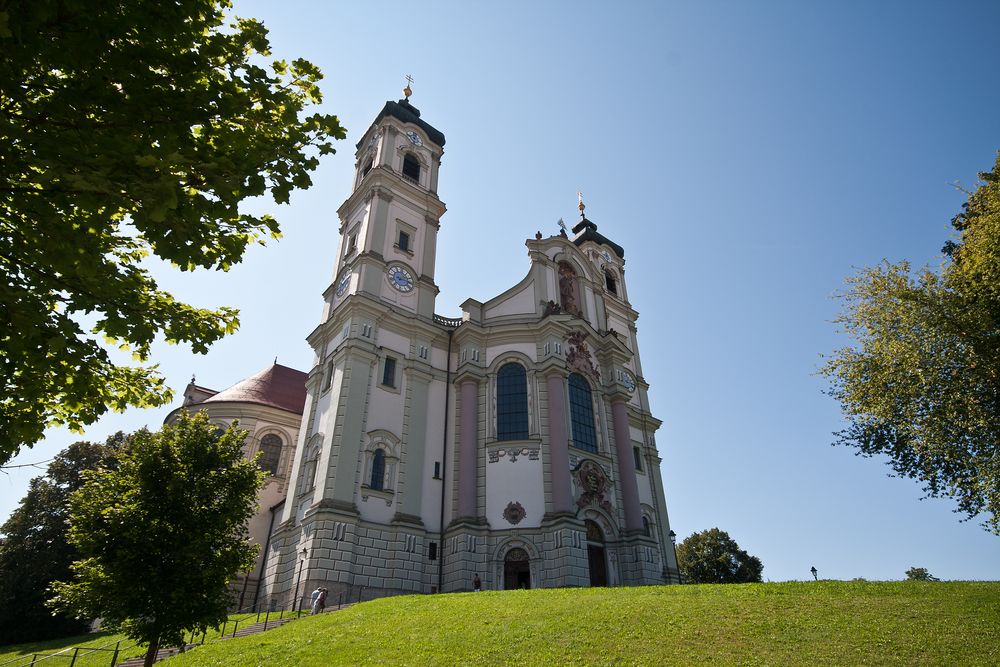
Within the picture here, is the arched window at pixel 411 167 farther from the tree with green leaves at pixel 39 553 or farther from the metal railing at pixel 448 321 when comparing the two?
the tree with green leaves at pixel 39 553

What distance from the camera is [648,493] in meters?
33.1

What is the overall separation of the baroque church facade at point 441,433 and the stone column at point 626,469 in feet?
0.31

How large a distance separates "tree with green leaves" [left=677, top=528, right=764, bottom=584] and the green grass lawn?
45.8 metres

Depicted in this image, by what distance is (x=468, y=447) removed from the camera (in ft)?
88.8

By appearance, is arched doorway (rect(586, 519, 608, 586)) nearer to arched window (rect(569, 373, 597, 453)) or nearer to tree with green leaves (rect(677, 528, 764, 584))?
arched window (rect(569, 373, 597, 453))

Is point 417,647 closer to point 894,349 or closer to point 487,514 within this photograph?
point 487,514

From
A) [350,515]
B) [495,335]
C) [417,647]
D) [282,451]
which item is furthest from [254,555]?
[282,451]

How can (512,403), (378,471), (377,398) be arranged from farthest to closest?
(512,403)
(377,398)
(378,471)

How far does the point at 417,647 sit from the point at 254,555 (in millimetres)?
5319

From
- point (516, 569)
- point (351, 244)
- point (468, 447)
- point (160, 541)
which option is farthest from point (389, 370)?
point (160, 541)

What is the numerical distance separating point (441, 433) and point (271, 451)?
1537 cm

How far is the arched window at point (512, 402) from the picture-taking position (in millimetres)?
27500

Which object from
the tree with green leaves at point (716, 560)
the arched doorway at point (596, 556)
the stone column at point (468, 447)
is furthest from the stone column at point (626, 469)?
the tree with green leaves at point (716, 560)

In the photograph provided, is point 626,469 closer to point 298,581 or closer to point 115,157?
point 298,581
